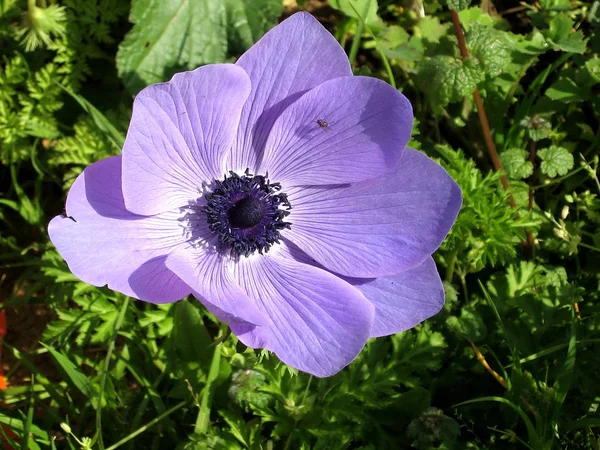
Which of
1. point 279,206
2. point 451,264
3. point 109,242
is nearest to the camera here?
point 109,242

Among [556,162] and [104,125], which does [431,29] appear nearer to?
[556,162]

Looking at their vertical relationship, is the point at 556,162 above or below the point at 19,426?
above

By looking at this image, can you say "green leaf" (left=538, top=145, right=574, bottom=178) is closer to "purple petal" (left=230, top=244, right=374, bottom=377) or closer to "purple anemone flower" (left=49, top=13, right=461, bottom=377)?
"purple anemone flower" (left=49, top=13, right=461, bottom=377)

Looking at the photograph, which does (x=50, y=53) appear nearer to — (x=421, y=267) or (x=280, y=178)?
(x=280, y=178)

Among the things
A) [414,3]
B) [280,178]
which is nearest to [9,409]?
[280,178]

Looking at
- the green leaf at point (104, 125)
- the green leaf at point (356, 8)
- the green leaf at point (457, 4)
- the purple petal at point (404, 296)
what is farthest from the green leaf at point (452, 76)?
the green leaf at point (104, 125)

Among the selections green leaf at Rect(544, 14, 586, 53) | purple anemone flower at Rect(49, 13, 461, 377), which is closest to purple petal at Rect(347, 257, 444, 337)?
purple anemone flower at Rect(49, 13, 461, 377)

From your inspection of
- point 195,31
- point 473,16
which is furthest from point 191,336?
point 473,16

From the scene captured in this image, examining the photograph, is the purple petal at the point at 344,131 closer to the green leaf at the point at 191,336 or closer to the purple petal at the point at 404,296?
the purple petal at the point at 404,296
